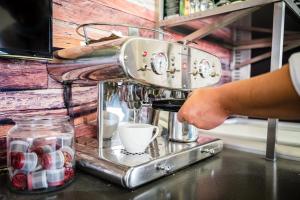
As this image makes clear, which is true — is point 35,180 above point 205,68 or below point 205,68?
below

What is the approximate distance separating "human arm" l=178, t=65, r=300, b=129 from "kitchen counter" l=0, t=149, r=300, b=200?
153mm

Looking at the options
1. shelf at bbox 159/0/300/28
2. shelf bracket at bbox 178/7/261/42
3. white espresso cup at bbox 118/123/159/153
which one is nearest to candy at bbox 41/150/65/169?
white espresso cup at bbox 118/123/159/153

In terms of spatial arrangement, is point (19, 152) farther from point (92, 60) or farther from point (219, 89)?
point (219, 89)

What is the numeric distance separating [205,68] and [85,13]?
1.40 ft

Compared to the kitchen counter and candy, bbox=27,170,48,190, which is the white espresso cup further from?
candy, bbox=27,170,48,190

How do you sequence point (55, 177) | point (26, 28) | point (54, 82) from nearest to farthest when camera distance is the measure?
point (55, 177)
point (26, 28)
point (54, 82)

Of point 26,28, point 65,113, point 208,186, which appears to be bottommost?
point 208,186

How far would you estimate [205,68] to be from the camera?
0.74 meters

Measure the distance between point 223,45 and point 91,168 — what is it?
1.20 metres

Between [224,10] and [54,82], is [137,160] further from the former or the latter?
[224,10]

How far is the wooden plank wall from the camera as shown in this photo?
64cm

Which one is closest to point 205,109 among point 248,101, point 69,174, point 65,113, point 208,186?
point 248,101

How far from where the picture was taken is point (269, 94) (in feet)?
1.20

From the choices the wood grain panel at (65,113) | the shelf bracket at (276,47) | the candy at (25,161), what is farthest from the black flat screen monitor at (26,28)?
the shelf bracket at (276,47)
